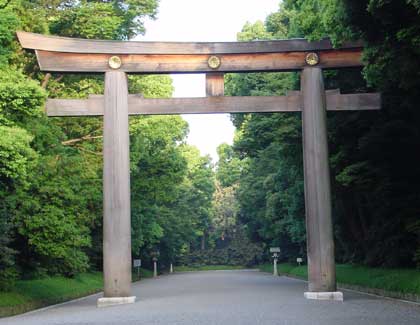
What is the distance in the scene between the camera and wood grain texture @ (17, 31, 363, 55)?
60.4 feet

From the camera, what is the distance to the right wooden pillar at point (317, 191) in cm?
1764

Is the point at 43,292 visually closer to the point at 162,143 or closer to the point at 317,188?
the point at 317,188

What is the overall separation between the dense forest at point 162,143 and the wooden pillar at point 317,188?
1.69 m

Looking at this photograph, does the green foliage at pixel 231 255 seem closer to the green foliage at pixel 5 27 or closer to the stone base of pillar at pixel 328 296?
the stone base of pillar at pixel 328 296

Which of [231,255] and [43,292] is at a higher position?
[43,292]

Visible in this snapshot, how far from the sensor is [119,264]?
17.7 m

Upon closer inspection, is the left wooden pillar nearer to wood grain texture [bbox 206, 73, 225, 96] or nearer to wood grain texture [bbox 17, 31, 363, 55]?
wood grain texture [bbox 17, 31, 363, 55]

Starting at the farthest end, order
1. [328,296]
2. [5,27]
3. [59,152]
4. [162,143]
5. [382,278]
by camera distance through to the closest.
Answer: [162,143] → [59,152] → [382,278] → [328,296] → [5,27]

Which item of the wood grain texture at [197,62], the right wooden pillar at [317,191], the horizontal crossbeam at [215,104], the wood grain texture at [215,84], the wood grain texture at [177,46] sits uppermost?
the wood grain texture at [177,46]

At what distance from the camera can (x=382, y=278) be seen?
21.3 meters

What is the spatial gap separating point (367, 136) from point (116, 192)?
799 centimetres

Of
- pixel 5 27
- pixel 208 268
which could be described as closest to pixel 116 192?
pixel 5 27

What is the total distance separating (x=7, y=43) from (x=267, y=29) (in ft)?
111

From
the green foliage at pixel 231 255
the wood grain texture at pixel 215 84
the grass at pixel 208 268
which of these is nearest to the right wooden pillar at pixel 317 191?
the wood grain texture at pixel 215 84
